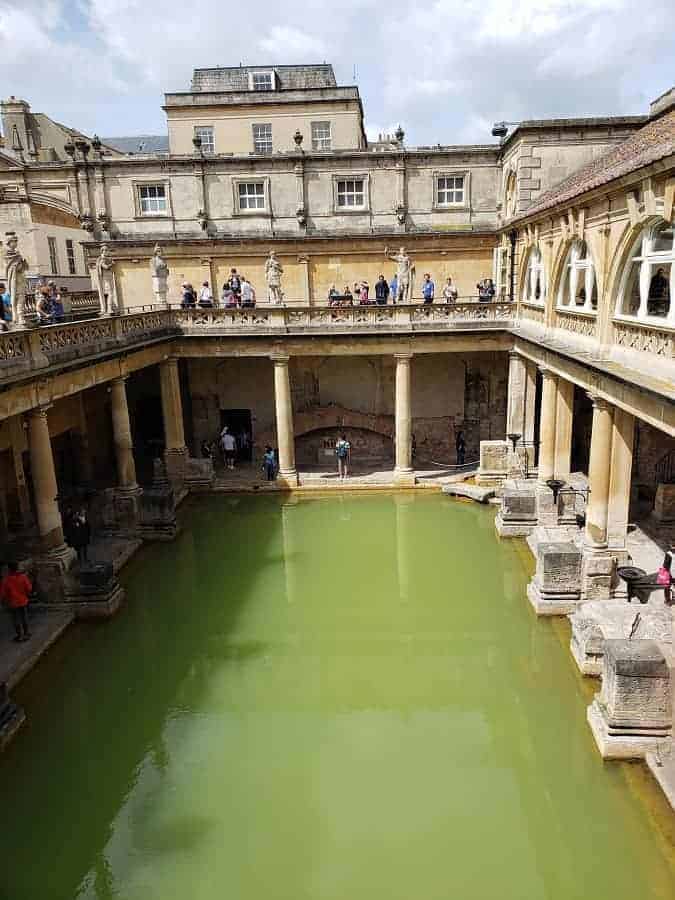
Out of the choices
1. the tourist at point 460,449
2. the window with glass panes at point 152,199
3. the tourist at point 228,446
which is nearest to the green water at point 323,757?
the tourist at point 460,449

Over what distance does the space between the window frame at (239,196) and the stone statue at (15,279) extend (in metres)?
13.8

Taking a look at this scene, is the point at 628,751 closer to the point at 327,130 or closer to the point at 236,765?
the point at 236,765

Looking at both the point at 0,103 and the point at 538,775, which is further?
the point at 0,103

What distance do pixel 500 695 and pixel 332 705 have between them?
288 cm

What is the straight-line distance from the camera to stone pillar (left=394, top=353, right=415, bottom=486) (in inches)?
891

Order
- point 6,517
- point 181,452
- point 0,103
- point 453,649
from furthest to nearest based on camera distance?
point 0,103
point 181,452
point 6,517
point 453,649

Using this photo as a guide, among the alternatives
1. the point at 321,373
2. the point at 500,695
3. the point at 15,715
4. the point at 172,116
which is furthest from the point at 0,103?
the point at 500,695

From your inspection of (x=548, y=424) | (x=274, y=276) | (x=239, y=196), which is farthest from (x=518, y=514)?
(x=239, y=196)

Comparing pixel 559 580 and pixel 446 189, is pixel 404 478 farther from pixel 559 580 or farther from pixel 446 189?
pixel 446 189

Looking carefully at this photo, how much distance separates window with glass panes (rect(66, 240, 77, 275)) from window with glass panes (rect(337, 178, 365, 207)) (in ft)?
46.8

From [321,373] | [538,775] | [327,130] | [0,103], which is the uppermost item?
[0,103]

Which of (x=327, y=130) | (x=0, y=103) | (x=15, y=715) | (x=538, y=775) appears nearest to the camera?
(x=538, y=775)

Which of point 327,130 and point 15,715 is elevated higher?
point 327,130

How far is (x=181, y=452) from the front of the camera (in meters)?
23.9
